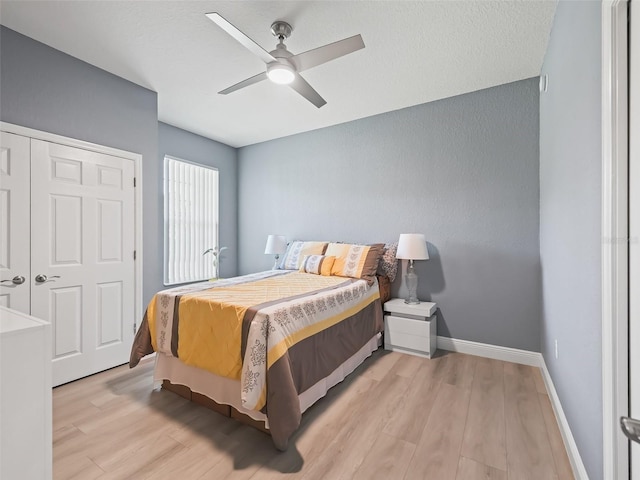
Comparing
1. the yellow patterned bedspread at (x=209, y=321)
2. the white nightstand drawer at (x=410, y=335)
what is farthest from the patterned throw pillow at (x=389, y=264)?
the yellow patterned bedspread at (x=209, y=321)

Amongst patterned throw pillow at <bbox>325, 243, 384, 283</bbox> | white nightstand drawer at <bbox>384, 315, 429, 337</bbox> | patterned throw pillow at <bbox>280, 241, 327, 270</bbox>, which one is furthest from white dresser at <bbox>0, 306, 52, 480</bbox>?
patterned throw pillow at <bbox>280, 241, 327, 270</bbox>

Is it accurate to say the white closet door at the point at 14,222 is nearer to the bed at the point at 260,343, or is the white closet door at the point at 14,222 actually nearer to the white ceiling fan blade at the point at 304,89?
the bed at the point at 260,343

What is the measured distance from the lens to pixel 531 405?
2082 millimetres

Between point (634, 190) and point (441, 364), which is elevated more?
point (634, 190)

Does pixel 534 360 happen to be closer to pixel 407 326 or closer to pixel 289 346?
pixel 407 326

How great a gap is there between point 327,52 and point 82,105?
7.32ft

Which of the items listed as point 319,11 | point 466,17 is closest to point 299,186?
point 319,11

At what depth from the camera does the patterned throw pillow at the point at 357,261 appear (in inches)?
122

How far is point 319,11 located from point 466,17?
3.32 ft

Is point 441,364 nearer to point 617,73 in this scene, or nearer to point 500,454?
point 500,454

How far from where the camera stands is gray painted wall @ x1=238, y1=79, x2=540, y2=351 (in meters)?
2.78

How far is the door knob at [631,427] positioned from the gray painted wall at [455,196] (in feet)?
8.34

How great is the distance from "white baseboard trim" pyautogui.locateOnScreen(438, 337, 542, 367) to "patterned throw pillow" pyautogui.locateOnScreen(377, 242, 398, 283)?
33.7 inches

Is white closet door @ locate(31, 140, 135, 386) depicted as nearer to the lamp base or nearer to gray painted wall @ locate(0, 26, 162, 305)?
gray painted wall @ locate(0, 26, 162, 305)
